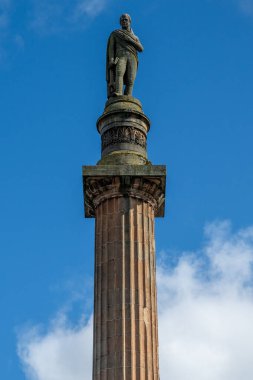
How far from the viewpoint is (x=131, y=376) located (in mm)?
20781

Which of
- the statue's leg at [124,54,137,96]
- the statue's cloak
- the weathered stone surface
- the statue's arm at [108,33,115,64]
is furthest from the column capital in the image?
the statue's arm at [108,33,115,64]

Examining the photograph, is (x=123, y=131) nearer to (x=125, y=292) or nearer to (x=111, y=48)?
(x=111, y=48)

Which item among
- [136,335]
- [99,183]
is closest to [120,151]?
[99,183]

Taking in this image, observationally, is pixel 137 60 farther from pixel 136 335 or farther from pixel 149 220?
pixel 136 335

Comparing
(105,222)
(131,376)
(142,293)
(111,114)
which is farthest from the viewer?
(111,114)

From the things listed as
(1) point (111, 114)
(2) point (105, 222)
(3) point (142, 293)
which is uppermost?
(1) point (111, 114)

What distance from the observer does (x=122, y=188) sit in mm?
23969

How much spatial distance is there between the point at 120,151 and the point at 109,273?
446cm

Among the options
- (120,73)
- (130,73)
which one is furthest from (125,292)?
(130,73)

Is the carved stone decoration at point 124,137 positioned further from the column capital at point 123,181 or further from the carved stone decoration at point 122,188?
the carved stone decoration at point 122,188

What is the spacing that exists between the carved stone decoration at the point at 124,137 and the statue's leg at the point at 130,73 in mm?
2374

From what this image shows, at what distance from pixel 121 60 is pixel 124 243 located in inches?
307

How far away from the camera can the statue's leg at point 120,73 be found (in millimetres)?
27078

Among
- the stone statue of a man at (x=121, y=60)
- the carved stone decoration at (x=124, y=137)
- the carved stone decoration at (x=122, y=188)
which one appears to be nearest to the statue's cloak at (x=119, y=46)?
the stone statue of a man at (x=121, y=60)
